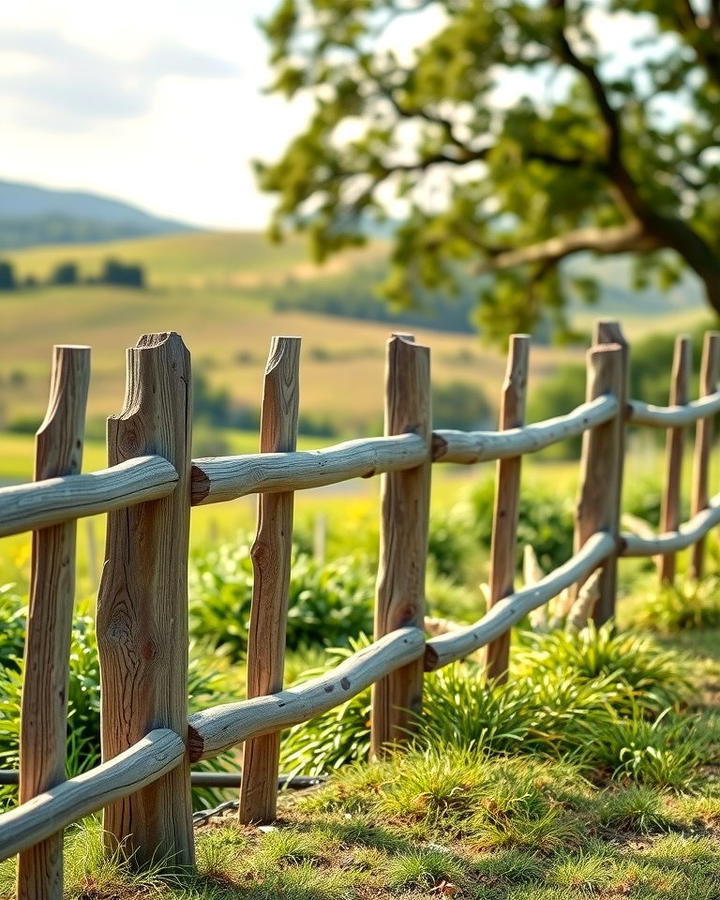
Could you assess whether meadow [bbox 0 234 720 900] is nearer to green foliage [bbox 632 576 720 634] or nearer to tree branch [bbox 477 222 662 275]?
green foliage [bbox 632 576 720 634]

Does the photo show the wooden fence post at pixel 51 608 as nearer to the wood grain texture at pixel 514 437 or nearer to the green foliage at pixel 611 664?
the wood grain texture at pixel 514 437

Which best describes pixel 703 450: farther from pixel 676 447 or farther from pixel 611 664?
pixel 611 664

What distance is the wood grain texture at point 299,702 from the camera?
146 inches

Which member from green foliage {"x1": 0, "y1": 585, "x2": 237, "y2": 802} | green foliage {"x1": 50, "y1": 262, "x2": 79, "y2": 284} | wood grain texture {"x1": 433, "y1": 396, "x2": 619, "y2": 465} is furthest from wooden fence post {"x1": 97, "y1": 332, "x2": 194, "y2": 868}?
green foliage {"x1": 50, "y1": 262, "x2": 79, "y2": 284}

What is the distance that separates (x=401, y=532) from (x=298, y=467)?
989mm

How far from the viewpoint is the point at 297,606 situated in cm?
742

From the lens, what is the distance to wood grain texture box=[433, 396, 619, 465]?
5.00 meters

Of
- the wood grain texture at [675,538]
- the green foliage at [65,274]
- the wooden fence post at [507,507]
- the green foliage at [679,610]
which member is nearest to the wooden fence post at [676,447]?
the wood grain texture at [675,538]

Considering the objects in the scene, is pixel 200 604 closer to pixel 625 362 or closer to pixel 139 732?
pixel 625 362

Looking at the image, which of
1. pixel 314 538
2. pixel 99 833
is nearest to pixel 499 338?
pixel 314 538

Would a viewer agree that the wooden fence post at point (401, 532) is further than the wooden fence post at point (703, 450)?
No

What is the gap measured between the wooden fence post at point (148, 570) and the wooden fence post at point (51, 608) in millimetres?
294

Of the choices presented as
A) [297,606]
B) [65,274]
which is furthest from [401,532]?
[65,274]

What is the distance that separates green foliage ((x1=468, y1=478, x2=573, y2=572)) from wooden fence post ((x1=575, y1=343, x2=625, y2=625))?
359 centimetres
